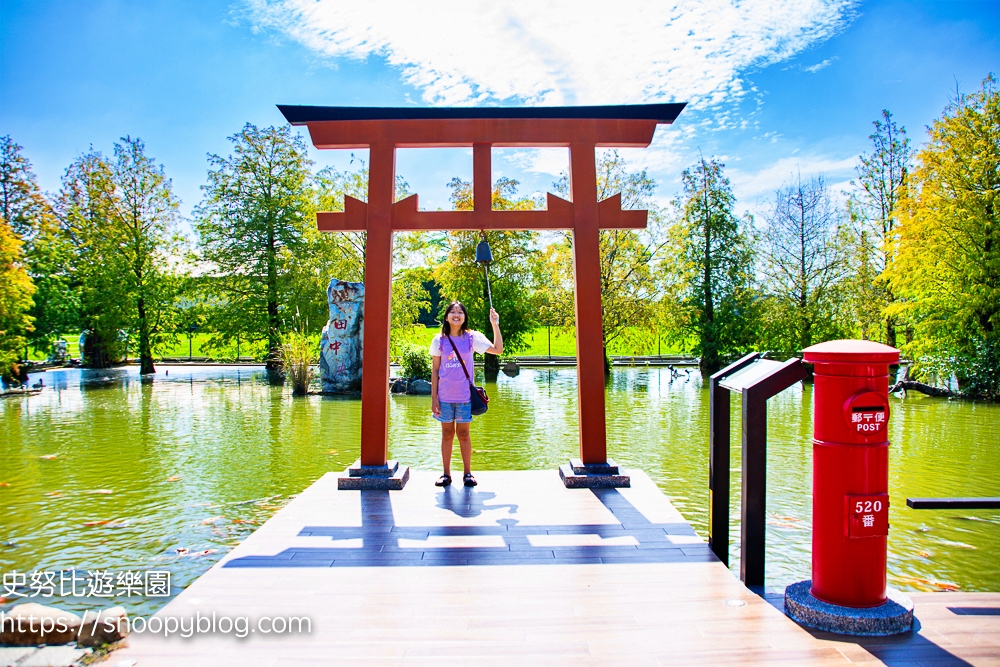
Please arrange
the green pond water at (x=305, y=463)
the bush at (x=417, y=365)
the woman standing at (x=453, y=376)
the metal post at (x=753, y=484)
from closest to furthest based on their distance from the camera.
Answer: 1. the metal post at (x=753, y=484)
2. the green pond water at (x=305, y=463)
3. the woman standing at (x=453, y=376)
4. the bush at (x=417, y=365)

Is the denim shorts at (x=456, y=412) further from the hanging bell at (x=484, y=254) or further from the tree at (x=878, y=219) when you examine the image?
the tree at (x=878, y=219)

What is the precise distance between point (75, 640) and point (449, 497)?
2.68 metres

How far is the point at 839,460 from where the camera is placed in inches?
A: 112

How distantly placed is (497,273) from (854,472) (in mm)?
18308

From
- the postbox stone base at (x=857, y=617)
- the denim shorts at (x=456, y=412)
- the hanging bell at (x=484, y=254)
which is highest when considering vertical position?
the hanging bell at (x=484, y=254)

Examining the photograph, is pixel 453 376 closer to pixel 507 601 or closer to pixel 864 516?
pixel 507 601

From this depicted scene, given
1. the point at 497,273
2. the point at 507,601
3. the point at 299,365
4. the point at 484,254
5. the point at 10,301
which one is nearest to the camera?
the point at 507,601

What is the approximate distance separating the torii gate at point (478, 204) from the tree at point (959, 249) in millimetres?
12914

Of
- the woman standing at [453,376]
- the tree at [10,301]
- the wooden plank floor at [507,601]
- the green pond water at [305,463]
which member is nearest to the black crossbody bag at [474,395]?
the woman standing at [453,376]

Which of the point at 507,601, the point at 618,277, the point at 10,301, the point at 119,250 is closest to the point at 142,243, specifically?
the point at 119,250

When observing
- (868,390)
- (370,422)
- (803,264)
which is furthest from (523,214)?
(803,264)

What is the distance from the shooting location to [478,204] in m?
5.38

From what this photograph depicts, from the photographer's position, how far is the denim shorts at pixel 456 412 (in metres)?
5.25

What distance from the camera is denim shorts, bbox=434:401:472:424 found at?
525cm
